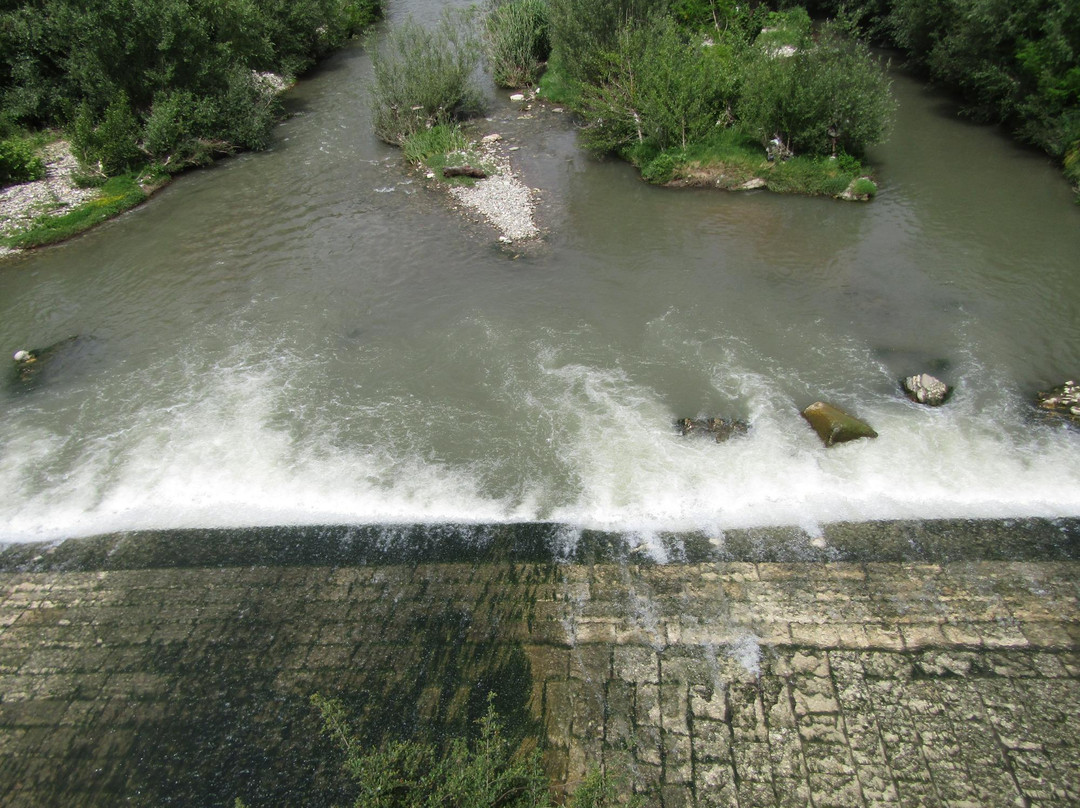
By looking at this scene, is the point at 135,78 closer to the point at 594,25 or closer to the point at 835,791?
the point at 594,25

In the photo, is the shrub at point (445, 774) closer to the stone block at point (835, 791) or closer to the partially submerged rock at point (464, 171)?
the stone block at point (835, 791)

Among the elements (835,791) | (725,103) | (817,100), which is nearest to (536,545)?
(835,791)

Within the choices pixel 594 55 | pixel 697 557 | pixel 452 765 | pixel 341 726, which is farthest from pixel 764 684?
pixel 594 55

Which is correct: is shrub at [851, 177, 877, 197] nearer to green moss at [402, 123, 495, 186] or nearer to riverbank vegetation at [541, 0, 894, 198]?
riverbank vegetation at [541, 0, 894, 198]

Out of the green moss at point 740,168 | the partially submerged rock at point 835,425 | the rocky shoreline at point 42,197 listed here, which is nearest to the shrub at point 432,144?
the green moss at point 740,168

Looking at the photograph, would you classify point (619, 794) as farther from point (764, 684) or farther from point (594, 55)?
point (594, 55)

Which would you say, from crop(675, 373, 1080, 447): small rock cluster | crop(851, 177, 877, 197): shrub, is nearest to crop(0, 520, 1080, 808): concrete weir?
crop(675, 373, 1080, 447): small rock cluster
